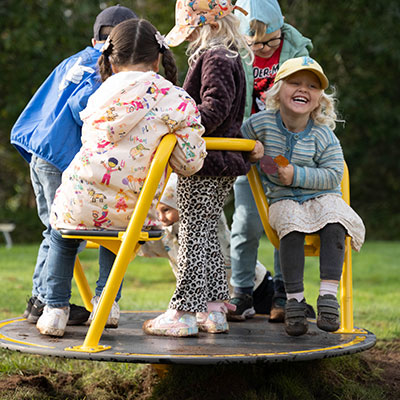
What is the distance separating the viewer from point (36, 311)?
347 cm

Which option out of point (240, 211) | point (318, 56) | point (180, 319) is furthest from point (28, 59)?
point (180, 319)

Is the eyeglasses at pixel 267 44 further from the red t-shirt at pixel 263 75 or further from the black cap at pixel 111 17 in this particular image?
the black cap at pixel 111 17

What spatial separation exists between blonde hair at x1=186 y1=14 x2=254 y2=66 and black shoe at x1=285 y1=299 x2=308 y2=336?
1151mm

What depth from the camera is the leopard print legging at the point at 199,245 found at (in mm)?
3117

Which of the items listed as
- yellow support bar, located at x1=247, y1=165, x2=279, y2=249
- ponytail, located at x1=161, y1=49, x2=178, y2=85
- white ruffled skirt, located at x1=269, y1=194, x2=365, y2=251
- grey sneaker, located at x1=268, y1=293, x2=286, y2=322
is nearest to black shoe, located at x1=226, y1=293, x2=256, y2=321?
grey sneaker, located at x1=268, y1=293, x2=286, y2=322

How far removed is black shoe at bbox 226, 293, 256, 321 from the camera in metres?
3.74

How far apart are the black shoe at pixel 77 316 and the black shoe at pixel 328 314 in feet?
3.62

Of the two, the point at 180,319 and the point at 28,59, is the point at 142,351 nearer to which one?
the point at 180,319

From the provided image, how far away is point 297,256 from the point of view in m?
3.20

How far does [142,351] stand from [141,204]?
22.2 inches

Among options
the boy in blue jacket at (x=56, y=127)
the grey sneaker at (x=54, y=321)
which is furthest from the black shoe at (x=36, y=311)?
the grey sneaker at (x=54, y=321)

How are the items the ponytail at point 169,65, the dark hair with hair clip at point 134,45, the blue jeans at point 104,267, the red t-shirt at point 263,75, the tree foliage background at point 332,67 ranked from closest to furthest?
the dark hair with hair clip at point 134,45
the ponytail at point 169,65
the blue jeans at point 104,267
the red t-shirt at point 263,75
the tree foliage background at point 332,67

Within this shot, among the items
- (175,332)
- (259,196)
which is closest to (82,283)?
(175,332)

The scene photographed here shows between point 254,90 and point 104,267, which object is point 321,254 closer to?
point 104,267
